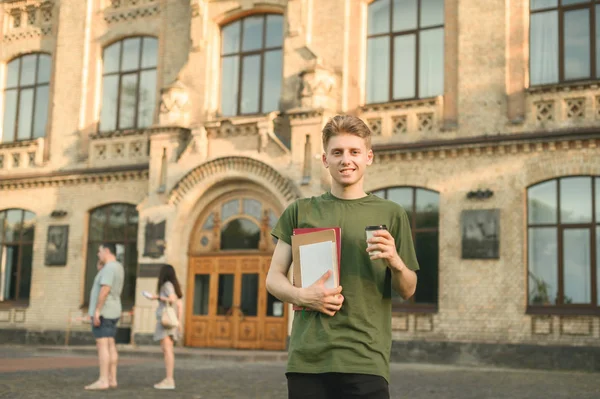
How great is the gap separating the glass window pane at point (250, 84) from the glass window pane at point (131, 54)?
3.90 metres

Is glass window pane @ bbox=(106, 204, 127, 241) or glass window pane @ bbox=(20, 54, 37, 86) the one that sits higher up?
glass window pane @ bbox=(20, 54, 37, 86)

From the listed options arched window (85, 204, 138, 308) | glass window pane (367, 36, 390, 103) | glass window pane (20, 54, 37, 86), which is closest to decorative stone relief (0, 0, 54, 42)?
glass window pane (20, 54, 37, 86)

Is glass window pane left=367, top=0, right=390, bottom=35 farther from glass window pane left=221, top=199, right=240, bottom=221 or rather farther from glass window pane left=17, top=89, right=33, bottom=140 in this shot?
glass window pane left=17, top=89, right=33, bottom=140

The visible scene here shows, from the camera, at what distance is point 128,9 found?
24688 millimetres

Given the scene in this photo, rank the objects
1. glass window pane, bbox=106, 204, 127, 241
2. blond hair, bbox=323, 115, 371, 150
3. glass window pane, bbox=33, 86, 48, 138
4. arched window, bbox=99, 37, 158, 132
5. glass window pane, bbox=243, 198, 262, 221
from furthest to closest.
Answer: glass window pane, bbox=33, 86, 48, 138 < arched window, bbox=99, 37, 158, 132 < glass window pane, bbox=106, 204, 127, 241 < glass window pane, bbox=243, 198, 262, 221 < blond hair, bbox=323, 115, 371, 150

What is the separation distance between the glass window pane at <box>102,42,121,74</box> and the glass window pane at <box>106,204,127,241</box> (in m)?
4.30

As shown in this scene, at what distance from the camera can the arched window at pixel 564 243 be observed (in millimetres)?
17500

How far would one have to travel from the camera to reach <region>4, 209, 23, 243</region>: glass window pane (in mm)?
25219

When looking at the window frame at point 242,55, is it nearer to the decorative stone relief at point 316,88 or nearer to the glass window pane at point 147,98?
the decorative stone relief at point 316,88

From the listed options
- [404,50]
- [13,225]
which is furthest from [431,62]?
[13,225]

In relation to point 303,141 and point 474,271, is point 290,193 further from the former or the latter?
point 474,271

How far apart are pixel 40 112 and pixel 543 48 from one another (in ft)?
50.8

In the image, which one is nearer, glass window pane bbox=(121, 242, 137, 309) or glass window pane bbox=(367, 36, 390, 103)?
glass window pane bbox=(367, 36, 390, 103)

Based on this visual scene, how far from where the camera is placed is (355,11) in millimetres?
20922
